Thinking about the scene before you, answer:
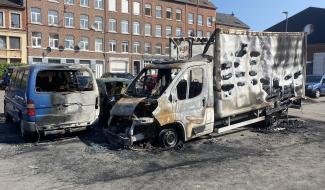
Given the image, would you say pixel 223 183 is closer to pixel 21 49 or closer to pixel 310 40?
pixel 21 49

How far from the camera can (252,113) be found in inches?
459

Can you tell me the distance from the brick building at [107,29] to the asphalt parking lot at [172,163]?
135 feet

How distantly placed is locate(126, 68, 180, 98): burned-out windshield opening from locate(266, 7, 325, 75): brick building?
47.7 meters

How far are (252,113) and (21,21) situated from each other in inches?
1705

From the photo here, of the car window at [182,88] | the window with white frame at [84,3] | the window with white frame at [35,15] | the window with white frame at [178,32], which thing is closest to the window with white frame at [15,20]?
the window with white frame at [35,15]

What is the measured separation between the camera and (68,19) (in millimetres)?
52250

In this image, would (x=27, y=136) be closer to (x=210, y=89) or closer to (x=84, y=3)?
(x=210, y=89)

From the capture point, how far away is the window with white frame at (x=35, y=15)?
49.1m

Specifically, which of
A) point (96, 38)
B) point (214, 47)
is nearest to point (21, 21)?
point (96, 38)

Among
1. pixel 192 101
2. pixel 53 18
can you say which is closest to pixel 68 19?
pixel 53 18

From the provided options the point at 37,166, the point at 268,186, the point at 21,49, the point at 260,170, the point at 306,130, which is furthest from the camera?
the point at 21,49

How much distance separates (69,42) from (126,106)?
45.2 m

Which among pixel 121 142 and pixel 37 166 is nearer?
pixel 37 166

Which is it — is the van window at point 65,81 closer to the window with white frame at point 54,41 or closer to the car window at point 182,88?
the car window at point 182,88
